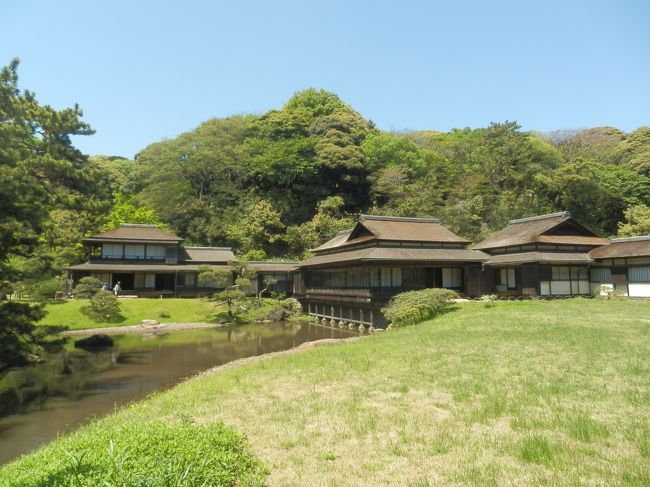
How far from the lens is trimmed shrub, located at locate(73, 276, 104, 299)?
3278 cm

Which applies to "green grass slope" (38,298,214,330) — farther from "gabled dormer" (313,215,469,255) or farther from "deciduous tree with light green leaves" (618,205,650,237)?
"deciduous tree with light green leaves" (618,205,650,237)

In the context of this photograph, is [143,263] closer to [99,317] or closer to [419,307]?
[99,317]

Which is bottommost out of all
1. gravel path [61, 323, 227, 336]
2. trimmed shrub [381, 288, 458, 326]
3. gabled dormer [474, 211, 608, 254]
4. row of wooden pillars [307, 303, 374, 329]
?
gravel path [61, 323, 227, 336]

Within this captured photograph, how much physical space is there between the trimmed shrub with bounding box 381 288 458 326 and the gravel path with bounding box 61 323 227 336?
49.1 feet

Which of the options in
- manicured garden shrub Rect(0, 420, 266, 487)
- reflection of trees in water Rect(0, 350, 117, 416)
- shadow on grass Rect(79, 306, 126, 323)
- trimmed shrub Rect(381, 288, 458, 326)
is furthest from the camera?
shadow on grass Rect(79, 306, 126, 323)

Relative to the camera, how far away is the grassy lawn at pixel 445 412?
566 centimetres

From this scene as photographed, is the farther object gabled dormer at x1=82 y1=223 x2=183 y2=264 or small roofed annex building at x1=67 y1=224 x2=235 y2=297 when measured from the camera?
gabled dormer at x1=82 y1=223 x2=183 y2=264

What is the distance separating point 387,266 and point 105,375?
651 inches

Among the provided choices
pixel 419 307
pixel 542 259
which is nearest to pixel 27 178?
pixel 419 307

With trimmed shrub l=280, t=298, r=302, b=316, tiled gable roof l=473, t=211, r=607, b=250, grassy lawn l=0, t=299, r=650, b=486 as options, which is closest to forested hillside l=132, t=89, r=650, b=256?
trimmed shrub l=280, t=298, r=302, b=316

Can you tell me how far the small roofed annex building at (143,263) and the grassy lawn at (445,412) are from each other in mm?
27819

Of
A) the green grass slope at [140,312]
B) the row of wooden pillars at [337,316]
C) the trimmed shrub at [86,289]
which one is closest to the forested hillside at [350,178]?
the row of wooden pillars at [337,316]

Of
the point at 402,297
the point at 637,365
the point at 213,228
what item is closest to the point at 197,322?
the point at 402,297

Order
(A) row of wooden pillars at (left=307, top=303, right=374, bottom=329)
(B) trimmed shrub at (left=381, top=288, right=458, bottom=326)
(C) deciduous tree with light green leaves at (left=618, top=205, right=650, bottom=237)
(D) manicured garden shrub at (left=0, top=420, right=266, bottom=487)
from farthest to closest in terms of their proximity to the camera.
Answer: (C) deciduous tree with light green leaves at (left=618, top=205, right=650, bottom=237)
(A) row of wooden pillars at (left=307, top=303, right=374, bottom=329)
(B) trimmed shrub at (left=381, top=288, right=458, bottom=326)
(D) manicured garden shrub at (left=0, top=420, right=266, bottom=487)
